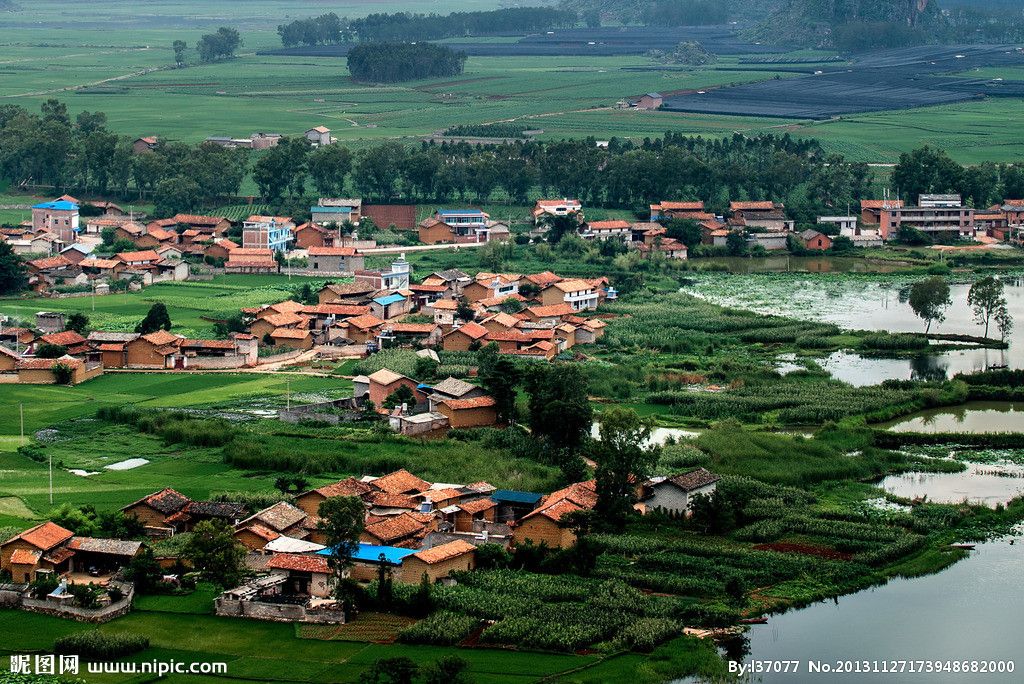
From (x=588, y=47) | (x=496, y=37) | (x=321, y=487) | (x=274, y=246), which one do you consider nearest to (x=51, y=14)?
(x=496, y=37)

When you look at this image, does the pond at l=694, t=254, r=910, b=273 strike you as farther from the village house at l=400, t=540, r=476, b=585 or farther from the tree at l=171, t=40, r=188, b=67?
the tree at l=171, t=40, r=188, b=67

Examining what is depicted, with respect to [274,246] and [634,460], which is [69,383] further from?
[274,246]

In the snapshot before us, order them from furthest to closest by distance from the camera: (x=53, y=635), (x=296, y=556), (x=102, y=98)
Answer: (x=102, y=98), (x=296, y=556), (x=53, y=635)

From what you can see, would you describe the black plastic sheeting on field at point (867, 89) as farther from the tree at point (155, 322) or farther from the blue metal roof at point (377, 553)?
the blue metal roof at point (377, 553)

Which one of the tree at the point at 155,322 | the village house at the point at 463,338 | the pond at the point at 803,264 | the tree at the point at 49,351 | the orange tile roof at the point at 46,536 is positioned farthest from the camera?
the pond at the point at 803,264

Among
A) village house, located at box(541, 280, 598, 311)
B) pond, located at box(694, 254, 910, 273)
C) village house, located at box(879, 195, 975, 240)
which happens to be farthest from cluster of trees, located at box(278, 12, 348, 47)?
village house, located at box(541, 280, 598, 311)

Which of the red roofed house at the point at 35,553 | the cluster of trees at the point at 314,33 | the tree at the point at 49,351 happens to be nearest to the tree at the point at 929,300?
the tree at the point at 49,351
